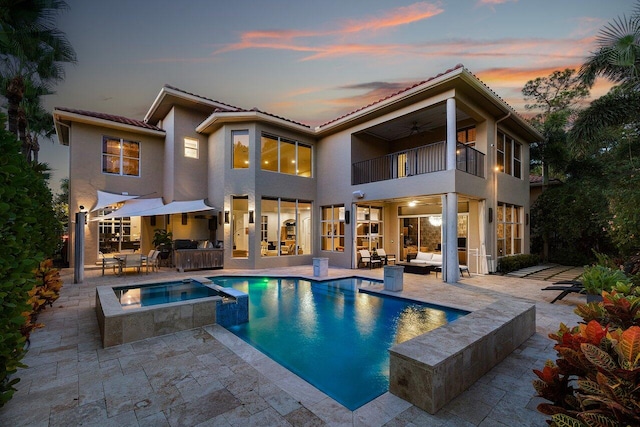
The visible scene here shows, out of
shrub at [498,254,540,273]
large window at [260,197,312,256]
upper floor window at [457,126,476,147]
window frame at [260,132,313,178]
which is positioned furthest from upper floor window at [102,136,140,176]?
shrub at [498,254,540,273]

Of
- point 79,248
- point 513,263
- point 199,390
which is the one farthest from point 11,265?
point 513,263

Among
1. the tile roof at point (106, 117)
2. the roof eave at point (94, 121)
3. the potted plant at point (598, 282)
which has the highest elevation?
the tile roof at point (106, 117)

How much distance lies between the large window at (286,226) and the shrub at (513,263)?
9076 mm

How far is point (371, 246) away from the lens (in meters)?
15.0

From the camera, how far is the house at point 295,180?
1260 centimetres

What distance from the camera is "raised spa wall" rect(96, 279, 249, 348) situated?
5.08 metres

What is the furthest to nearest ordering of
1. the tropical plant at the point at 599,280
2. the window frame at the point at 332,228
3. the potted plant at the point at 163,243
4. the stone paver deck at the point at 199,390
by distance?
the window frame at the point at 332,228 → the potted plant at the point at 163,243 → the tropical plant at the point at 599,280 → the stone paver deck at the point at 199,390

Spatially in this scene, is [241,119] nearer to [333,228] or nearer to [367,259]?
[333,228]

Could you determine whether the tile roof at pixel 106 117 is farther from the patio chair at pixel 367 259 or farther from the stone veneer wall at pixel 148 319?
the patio chair at pixel 367 259

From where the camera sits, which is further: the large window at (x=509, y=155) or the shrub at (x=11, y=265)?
the large window at (x=509, y=155)

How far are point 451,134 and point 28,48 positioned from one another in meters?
15.0

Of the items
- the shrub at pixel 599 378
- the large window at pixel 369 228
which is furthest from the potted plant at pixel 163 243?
the shrub at pixel 599 378

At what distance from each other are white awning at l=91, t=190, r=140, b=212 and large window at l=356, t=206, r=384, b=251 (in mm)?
11584

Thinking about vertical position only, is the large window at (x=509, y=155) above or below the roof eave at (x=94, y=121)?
below
